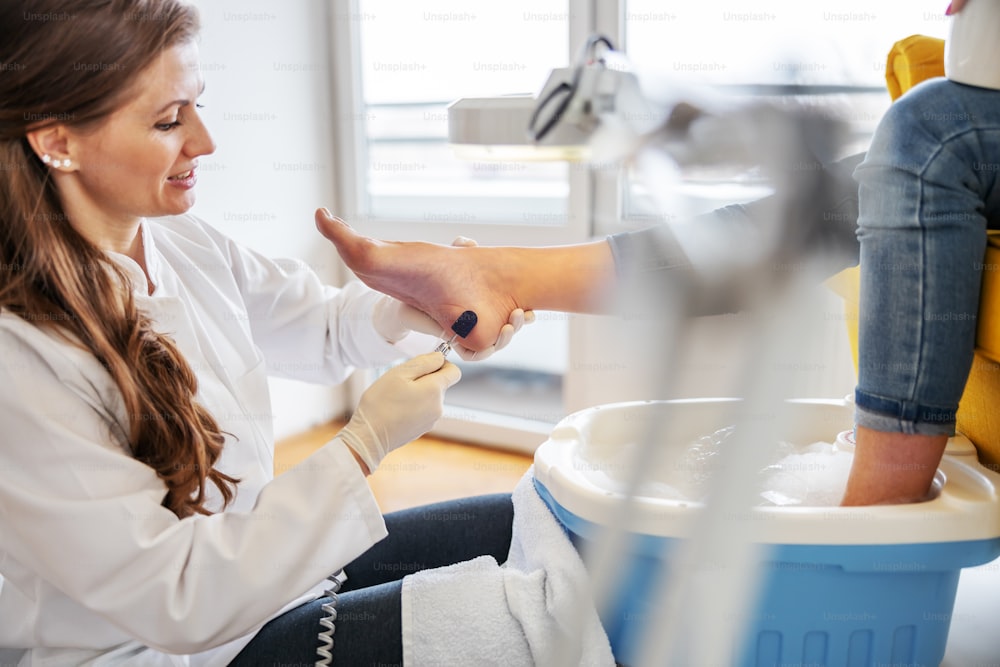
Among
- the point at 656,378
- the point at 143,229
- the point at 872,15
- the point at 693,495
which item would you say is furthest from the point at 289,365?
the point at 872,15

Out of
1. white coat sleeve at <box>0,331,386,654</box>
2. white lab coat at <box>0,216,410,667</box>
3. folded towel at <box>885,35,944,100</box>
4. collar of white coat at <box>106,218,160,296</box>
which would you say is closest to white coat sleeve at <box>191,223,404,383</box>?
collar of white coat at <box>106,218,160,296</box>

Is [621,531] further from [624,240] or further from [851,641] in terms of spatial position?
[624,240]

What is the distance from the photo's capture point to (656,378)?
63 cm

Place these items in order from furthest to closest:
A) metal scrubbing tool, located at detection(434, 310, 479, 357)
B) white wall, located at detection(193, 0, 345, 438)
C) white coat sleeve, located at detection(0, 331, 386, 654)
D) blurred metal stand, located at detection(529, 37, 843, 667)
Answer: white wall, located at detection(193, 0, 345, 438) < metal scrubbing tool, located at detection(434, 310, 479, 357) < white coat sleeve, located at detection(0, 331, 386, 654) < blurred metal stand, located at detection(529, 37, 843, 667)

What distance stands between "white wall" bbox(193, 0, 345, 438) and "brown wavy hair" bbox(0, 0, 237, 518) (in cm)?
128

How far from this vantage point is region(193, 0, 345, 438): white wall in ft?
7.04

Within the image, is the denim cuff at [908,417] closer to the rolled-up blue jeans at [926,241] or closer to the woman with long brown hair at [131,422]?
the rolled-up blue jeans at [926,241]

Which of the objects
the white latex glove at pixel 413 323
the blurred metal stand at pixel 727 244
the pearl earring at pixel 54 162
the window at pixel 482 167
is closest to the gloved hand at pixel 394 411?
the white latex glove at pixel 413 323

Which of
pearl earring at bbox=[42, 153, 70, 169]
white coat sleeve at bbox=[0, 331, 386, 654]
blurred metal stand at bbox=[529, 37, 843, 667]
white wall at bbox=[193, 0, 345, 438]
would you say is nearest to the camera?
blurred metal stand at bbox=[529, 37, 843, 667]

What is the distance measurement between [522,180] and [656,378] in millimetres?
1652

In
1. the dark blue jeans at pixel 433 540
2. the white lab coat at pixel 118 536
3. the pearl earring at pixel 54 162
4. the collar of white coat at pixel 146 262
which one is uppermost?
the pearl earring at pixel 54 162

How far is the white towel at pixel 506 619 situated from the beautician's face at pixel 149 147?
491 millimetres

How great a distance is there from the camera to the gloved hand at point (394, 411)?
880 millimetres

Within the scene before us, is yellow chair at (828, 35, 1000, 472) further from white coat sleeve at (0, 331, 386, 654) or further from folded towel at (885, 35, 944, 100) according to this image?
white coat sleeve at (0, 331, 386, 654)
